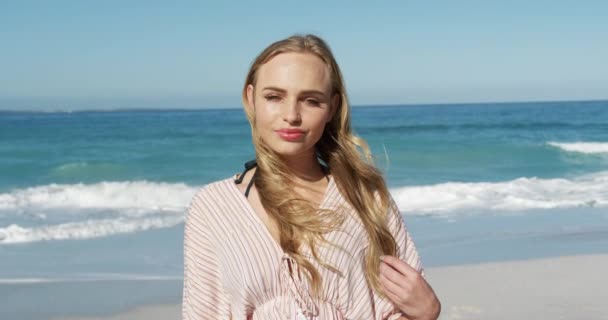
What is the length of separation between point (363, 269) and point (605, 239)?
7.76 meters

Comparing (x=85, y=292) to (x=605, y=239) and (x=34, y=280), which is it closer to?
(x=34, y=280)

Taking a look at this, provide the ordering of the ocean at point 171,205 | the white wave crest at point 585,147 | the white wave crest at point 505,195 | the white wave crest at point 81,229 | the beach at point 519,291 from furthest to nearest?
the white wave crest at point 585,147 → the white wave crest at point 505,195 → the white wave crest at point 81,229 → the ocean at point 171,205 → the beach at point 519,291

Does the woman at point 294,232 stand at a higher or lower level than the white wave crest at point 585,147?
higher

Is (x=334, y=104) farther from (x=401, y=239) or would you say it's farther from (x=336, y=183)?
(x=401, y=239)

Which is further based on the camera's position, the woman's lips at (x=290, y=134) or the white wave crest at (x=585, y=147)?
the white wave crest at (x=585, y=147)

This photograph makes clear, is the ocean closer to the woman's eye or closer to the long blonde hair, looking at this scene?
the long blonde hair

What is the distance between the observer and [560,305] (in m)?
6.25

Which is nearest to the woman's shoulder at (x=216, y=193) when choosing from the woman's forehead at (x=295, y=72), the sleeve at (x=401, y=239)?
the woman's forehead at (x=295, y=72)

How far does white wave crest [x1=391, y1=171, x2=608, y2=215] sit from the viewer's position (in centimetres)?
1261

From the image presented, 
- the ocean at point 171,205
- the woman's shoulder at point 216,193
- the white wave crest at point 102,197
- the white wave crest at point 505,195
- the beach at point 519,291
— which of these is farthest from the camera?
the white wave crest at point 102,197

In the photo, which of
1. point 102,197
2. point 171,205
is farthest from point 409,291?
point 102,197

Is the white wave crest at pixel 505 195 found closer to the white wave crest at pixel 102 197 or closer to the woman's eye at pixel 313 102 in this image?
the white wave crest at pixel 102 197

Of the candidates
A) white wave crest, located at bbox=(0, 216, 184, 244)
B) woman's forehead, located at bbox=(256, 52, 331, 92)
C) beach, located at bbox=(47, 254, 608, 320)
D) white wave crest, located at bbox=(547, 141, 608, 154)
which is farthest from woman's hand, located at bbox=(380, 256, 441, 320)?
white wave crest, located at bbox=(547, 141, 608, 154)

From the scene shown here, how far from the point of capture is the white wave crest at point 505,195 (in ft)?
41.4
